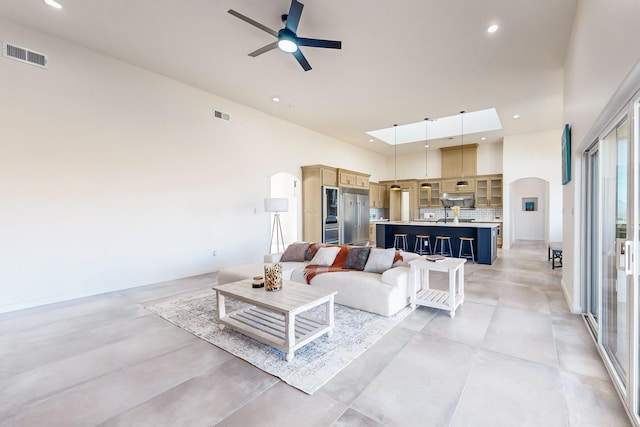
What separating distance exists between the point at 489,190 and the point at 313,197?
605 centimetres

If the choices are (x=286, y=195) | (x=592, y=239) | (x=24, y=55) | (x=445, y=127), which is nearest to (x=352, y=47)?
(x=592, y=239)

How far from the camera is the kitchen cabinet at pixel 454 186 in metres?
9.81

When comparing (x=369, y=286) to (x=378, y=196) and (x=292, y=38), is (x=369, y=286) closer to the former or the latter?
(x=292, y=38)

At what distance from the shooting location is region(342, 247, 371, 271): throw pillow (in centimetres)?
414

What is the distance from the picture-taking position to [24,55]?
12.0 ft

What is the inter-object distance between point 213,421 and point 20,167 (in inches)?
160

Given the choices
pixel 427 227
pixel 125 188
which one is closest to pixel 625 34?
pixel 125 188

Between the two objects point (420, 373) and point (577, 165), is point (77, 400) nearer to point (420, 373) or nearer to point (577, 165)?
point (420, 373)

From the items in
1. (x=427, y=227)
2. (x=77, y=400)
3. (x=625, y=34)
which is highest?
(x=625, y=34)

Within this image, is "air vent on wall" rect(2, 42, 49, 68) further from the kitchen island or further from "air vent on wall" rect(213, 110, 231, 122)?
the kitchen island

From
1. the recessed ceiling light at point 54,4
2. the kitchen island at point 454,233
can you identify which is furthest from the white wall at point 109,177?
the kitchen island at point 454,233

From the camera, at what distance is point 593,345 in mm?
2682

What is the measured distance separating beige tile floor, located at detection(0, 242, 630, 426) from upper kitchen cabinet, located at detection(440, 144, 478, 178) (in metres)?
7.37

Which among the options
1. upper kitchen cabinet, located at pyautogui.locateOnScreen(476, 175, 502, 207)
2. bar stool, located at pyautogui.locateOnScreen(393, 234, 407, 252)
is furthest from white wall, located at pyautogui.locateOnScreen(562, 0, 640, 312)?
upper kitchen cabinet, located at pyautogui.locateOnScreen(476, 175, 502, 207)
